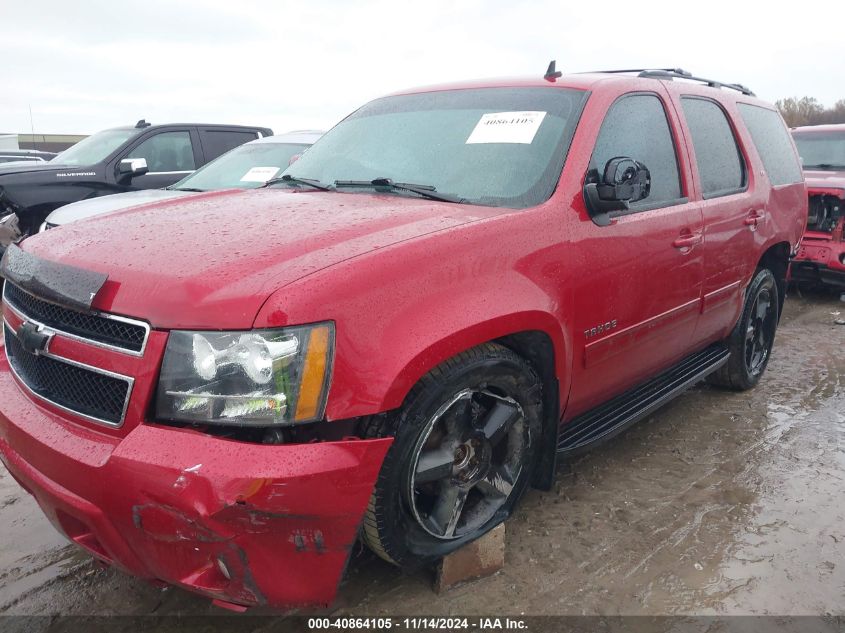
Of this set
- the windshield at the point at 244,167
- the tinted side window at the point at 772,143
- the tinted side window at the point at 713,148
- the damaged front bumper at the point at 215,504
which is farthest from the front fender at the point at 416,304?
the windshield at the point at 244,167

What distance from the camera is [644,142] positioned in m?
3.07

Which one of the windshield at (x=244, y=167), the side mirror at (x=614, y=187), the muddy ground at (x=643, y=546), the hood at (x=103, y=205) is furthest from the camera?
the windshield at (x=244, y=167)

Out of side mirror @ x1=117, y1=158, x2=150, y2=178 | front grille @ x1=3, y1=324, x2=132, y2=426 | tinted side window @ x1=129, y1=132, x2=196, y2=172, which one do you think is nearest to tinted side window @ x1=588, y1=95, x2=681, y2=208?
front grille @ x1=3, y1=324, x2=132, y2=426

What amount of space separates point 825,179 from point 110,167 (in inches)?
295

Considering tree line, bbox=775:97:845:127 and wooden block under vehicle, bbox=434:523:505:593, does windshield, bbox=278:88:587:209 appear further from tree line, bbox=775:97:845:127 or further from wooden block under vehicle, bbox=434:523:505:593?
tree line, bbox=775:97:845:127

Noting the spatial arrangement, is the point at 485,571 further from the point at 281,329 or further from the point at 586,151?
the point at 586,151

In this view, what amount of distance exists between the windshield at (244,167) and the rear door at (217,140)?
1570 mm

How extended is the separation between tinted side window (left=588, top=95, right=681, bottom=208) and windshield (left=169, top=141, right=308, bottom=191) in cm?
343

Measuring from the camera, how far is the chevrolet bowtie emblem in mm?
1995

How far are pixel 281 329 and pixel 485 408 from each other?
2.97 ft

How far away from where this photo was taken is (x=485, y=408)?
7.70 ft

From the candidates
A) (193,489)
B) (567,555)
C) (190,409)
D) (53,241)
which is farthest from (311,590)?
(53,241)

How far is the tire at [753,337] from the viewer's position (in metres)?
4.12

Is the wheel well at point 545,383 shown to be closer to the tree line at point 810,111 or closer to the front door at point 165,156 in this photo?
the front door at point 165,156
